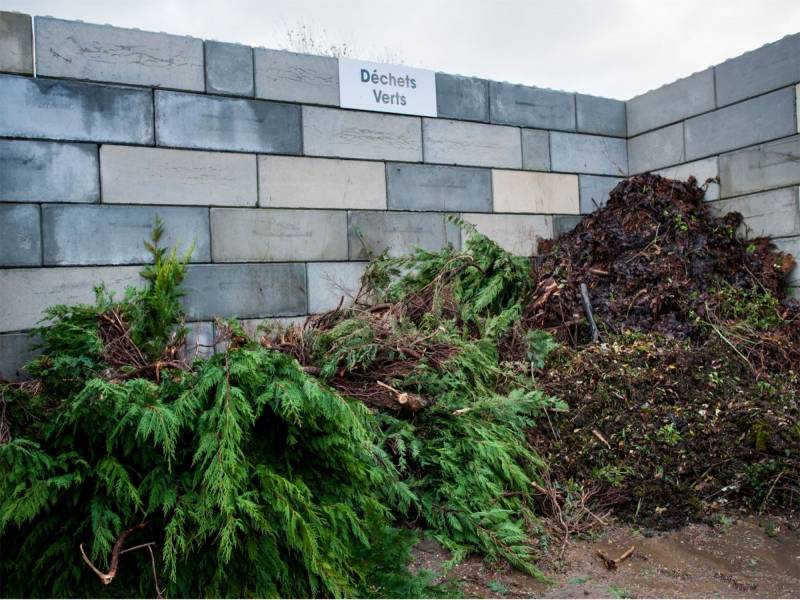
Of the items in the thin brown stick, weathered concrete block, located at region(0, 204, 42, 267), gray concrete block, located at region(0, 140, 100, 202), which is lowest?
the thin brown stick

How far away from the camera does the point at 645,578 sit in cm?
346

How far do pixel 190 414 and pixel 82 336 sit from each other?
1.88 m

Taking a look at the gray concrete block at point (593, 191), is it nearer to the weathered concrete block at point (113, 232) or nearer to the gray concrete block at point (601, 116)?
the gray concrete block at point (601, 116)

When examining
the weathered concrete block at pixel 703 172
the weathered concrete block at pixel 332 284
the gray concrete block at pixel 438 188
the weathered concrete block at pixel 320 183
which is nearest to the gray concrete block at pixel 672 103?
the weathered concrete block at pixel 703 172

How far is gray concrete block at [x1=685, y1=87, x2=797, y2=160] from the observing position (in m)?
6.59

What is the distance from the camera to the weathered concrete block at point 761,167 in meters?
6.54

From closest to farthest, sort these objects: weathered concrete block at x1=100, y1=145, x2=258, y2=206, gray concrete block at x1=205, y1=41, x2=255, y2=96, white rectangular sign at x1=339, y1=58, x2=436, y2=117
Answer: weathered concrete block at x1=100, y1=145, x2=258, y2=206, gray concrete block at x1=205, y1=41, x2=255, y2=96, white rectangular sign at x1=339, y1=58, x2=436, y2=117

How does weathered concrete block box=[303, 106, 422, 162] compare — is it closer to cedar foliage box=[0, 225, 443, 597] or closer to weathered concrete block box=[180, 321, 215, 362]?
weathered concrete block box=[180, 321, 215, 362]

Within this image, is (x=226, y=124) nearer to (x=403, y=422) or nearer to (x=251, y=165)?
(x=251, y=165)

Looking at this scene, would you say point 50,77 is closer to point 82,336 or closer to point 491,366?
point 82,336

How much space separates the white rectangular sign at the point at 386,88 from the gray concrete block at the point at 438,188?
0.54 meters

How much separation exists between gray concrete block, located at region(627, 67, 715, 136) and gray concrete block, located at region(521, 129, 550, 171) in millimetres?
1254

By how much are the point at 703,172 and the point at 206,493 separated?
20.7 ft

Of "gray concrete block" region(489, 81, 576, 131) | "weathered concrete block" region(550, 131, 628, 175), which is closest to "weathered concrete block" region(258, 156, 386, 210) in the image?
"gray concrete block" region(489, 81, 576, 131)
